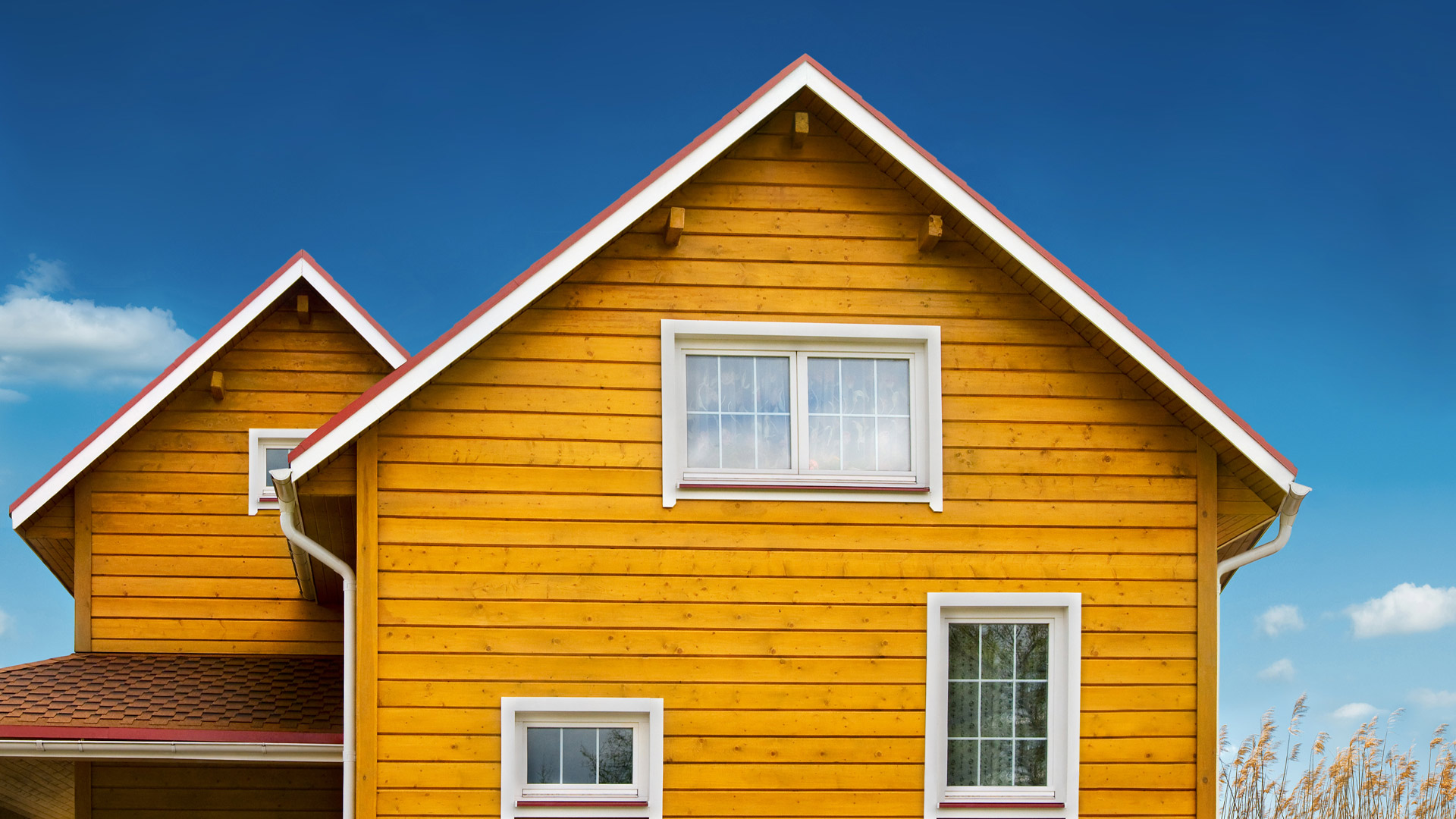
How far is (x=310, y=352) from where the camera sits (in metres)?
9.78

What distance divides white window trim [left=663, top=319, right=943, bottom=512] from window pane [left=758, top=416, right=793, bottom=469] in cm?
8

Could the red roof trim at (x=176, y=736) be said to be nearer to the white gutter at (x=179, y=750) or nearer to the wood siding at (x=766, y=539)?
the white gutter at (x=179, y=750)

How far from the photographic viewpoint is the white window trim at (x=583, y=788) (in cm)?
602

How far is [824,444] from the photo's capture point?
646 centimetres

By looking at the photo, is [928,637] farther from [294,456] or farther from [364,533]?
[294,456]

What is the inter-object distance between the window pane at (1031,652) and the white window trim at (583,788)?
2.29 metres

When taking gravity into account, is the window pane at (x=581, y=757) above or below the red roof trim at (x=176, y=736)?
above

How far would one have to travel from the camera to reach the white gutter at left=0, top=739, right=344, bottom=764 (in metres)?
7.03

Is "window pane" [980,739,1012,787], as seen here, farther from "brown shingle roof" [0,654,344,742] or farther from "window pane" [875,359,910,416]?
"brown shingle roof" [0,654,344,742]

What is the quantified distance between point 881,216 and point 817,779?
11.6 ft

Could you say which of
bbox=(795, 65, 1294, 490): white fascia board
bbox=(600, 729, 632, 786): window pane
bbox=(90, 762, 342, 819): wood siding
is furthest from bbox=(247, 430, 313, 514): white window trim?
bbox=(795, 65, 1294, 490): white fascia board

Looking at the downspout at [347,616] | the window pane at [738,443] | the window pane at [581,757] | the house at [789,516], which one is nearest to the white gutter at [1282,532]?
the house at [789,516]

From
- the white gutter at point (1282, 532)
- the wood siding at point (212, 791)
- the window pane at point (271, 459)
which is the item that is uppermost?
the window pane at point (271, 459)

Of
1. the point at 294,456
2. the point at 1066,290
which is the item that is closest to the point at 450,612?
the point at 294,456
